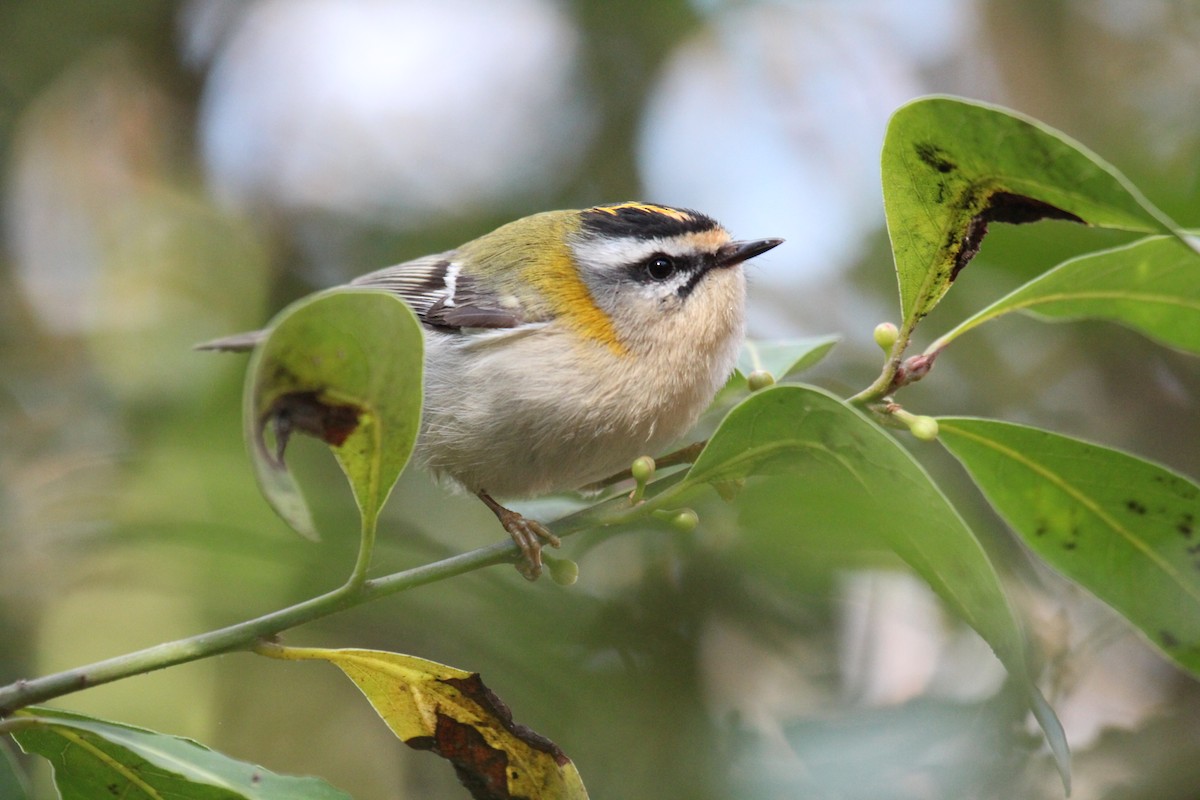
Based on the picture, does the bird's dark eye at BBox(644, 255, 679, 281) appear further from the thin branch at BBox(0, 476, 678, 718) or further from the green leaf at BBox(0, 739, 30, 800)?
the green leaf at BBox(0, 739, 30, 800)

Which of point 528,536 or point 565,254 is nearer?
point 528,536

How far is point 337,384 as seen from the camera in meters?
1.16

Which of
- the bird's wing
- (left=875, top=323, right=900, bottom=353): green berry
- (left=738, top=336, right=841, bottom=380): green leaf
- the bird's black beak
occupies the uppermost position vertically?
(left=875, top=323, right=900, bottom=353): green berry

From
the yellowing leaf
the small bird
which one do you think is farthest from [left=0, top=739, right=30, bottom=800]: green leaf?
the small bird

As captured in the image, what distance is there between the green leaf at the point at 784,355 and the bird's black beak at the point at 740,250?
0.70ft

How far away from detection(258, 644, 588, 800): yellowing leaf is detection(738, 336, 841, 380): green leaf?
776 millimetres

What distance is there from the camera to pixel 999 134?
1.20 m

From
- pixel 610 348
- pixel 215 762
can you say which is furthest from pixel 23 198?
pixel 215 762

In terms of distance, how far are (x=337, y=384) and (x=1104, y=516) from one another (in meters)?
1.00

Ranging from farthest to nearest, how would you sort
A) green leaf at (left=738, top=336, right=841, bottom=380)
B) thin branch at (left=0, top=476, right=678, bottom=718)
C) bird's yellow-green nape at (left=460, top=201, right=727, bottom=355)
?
bird's yellow-green nape at (left=460, top=201, right=727, bottom=355)
green leaf at (left=738, top=336, right=841, bottom=380)
thin branch at (left=0, top=476, right=678, bottom=718)

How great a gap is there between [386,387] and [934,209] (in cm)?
73

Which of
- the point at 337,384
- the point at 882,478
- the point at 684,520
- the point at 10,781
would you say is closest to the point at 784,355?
the point at 684,520

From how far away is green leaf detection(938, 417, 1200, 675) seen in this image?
134 cm

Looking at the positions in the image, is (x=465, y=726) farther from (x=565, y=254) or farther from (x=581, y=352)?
(x=565, y=254)
